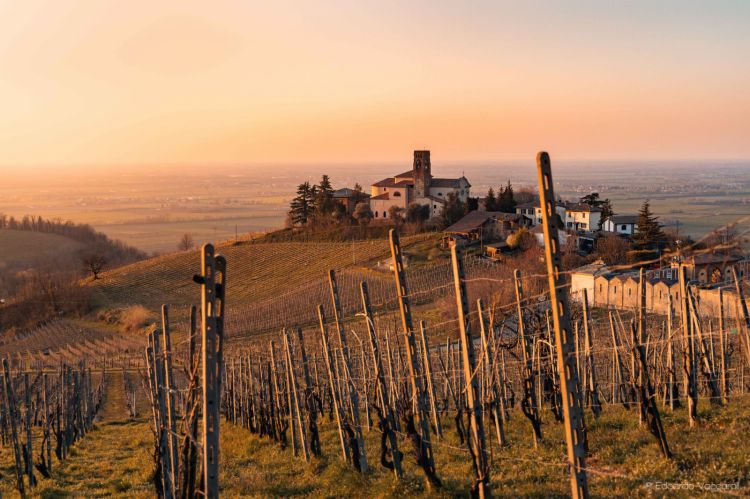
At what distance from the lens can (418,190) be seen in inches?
3108

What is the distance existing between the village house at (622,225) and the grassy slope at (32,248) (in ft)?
230

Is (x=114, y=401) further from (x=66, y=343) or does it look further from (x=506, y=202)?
(x=506, y=202)

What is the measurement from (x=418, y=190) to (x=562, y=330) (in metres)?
73.9

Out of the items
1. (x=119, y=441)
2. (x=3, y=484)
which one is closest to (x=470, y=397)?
(x=3, y=484)

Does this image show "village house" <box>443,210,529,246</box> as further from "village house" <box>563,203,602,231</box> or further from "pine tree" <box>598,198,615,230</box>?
"pine tree" <box>598,198,615,230</box>

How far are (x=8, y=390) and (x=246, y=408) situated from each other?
6.65 meters

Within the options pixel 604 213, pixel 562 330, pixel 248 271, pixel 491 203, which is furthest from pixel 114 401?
pixel 604 213

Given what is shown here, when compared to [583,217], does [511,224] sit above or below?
below

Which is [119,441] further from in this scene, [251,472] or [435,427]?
[435,427]

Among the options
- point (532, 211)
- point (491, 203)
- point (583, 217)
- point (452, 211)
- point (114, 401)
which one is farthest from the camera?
point (452, 211)

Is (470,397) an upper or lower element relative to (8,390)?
upper

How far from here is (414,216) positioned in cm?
7456

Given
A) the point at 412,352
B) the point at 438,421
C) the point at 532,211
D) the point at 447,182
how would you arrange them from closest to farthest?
the point at 412,352 < the point at 438,421 < the point at 532,211 < the point at 447,182

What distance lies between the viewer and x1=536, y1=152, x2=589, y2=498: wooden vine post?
18.0ft
